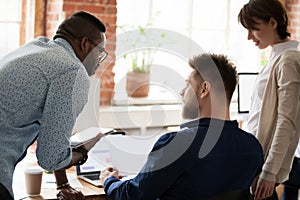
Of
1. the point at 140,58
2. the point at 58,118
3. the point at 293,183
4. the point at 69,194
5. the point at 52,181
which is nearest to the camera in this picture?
the point at 58,118

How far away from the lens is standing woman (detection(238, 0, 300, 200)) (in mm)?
Answer: 2480

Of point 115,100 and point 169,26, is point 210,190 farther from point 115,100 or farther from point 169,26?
point 169,26

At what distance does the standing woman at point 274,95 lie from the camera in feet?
8.14

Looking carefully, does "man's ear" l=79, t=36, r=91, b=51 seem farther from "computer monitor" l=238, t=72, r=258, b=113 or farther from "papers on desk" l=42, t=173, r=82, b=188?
"computer monitor" l=238, t=72, r=258, b=113

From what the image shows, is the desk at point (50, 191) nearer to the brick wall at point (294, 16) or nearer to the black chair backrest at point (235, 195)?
the black chair backrest at point (235, 195)

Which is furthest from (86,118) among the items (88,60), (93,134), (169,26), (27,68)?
(169,26)

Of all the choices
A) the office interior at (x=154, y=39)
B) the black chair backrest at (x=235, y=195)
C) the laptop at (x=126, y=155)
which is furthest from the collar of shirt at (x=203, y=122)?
the office interior at (x=154, y=39)

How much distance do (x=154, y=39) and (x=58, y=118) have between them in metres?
2.91

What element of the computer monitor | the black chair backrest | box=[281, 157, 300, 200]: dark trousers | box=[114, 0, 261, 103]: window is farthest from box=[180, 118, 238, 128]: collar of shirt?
box=[114, 0, 261, 103]: window

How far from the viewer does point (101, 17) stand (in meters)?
4.08

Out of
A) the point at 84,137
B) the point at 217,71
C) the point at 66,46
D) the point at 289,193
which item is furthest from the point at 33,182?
the point at 289,193

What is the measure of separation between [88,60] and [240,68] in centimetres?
329

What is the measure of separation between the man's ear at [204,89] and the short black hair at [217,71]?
17 mm

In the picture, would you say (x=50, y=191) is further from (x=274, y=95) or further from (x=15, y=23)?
(x=15, y=23)
